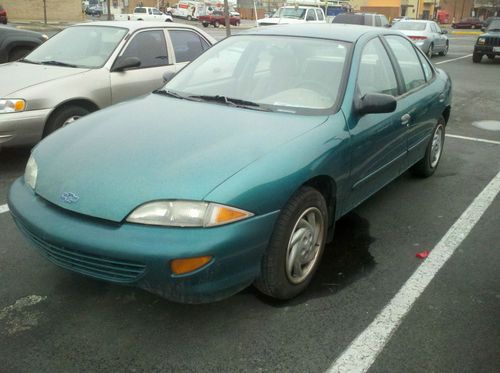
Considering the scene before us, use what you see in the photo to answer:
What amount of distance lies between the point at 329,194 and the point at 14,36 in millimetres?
7575

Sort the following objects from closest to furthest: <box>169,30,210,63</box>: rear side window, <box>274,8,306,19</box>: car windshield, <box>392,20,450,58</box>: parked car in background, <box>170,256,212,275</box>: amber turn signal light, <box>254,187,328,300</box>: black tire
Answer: <box>170,256,212,275</box>: amber turn signal light
<box>254,187,328,300</box>: black tire
<box>169,30,210,63</box>: rear side window
<box>392,20,450,58</box>: parked car in background
<box>274,8,306,19</box>: car windshield

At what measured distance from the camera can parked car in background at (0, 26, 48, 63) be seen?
8.55 m

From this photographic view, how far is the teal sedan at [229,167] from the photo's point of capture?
7.97ft

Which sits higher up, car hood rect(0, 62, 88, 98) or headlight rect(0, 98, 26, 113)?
car hood rect(0, 62, 88, 98)

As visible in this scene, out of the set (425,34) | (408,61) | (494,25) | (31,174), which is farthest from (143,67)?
(494,25)

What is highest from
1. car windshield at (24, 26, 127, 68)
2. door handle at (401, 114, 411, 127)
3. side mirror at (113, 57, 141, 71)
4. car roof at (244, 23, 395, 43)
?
car roof at (244, 23, 395, 43)

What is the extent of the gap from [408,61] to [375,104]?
1.54m

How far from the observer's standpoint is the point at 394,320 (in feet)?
9.41

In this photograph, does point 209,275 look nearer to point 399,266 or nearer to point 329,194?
point 329,194

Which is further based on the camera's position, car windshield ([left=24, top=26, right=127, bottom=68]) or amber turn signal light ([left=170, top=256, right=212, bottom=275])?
car windshield ([left=24, top=26, right=127, bottom=68])

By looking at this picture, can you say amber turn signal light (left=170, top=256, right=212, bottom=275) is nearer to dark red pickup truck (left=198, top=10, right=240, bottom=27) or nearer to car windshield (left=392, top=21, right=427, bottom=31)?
car windshield (left=392, top=21, right=427, bottom=31)

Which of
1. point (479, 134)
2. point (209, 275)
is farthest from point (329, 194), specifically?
point (479, 134)

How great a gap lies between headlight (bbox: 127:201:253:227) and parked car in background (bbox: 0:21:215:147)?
3211mm

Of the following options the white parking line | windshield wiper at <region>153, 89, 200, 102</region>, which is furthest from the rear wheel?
windshield wiper at <region>153, 89, 200, 102</region>
